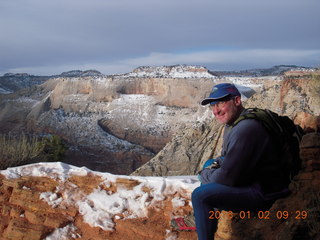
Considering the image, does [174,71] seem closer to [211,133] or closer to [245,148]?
[211,133]

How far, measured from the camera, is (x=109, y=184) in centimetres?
486

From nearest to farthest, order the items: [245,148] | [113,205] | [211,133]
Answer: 1. [245,148]
2. [113,205]
3. [211,133]

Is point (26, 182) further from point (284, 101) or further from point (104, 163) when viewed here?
point (104, 163)

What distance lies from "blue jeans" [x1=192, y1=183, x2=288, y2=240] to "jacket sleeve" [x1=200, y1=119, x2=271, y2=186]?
0.12 metres

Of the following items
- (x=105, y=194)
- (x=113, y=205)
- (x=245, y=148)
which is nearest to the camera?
(x=245, y=148)

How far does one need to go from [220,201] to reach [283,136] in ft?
2.12

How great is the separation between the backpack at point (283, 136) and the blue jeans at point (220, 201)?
25cm

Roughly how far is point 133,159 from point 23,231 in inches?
988

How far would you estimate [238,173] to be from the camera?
2.57 m

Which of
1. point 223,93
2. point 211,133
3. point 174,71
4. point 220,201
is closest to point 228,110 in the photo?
point 223,93

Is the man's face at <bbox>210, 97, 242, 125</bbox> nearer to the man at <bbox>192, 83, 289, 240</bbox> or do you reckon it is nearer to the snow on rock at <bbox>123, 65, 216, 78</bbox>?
the man at <bbox>192, 83, 289, 240</bbox>

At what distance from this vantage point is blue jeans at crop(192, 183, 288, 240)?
8.70 ft
